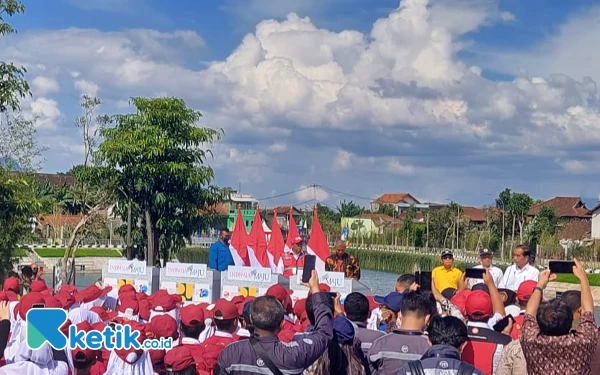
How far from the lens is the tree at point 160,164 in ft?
62.2

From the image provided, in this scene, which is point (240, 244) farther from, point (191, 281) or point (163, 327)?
point (163, 327)

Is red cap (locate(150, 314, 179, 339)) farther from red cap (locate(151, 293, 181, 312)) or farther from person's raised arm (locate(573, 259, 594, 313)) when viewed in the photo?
person's raised arm (locate(573, 259, 594, 313))

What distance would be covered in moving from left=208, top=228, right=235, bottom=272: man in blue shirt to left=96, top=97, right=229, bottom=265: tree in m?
5.87

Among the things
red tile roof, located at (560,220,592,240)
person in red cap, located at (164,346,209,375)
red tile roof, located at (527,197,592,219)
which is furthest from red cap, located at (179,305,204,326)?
red tile roof, located at (527,197,592,219)

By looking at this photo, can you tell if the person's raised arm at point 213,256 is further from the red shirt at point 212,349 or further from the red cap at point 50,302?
the red shirt at point 212,349

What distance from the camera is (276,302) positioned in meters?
4.42

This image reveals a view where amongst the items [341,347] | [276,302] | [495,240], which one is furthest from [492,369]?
[495,240]

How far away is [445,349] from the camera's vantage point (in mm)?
4152

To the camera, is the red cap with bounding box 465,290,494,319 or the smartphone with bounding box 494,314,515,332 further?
the smartphone with bounding box 494,314,515,332

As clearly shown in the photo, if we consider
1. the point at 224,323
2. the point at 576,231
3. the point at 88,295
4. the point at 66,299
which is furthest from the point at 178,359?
the point at 576,231

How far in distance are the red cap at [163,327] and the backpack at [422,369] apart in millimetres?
1843

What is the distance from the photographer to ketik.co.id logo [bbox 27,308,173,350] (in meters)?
5.04

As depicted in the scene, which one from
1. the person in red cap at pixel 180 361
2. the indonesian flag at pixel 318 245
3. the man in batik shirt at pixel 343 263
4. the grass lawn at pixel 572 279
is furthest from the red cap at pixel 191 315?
the grass lawn at pixel 572 279

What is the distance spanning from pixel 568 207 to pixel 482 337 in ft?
256
